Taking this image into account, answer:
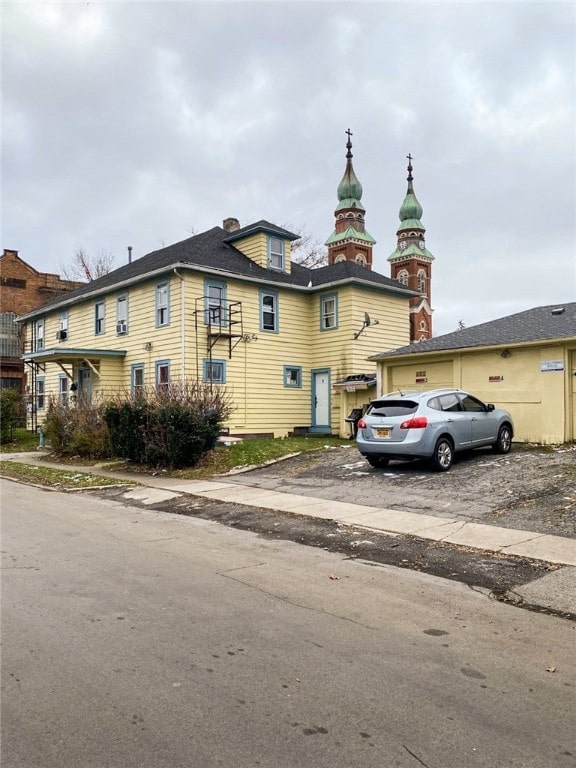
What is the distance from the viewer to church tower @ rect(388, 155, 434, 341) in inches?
2549

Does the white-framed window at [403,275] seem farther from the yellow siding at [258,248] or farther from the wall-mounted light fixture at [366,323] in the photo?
the wall-mounted light fixture at [366,323]

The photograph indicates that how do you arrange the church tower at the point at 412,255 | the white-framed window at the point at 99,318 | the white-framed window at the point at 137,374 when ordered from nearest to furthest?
the white-framed window at the point at 137,374, the white-framed window at the point at 99,318, the church tower at the point at 412,255

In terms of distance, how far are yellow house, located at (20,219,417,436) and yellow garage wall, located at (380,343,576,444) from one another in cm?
510

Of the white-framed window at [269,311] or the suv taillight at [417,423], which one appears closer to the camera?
the suv taillight at [417,423]

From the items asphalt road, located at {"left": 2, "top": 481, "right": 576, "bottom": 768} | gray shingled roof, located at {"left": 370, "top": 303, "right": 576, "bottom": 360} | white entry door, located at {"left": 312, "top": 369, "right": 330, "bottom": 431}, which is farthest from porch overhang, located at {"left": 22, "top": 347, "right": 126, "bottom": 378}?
asphalt road, located at {"left": 2, "top": 481, "right": 576, "bottom": 768}

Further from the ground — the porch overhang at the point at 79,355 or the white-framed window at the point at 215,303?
the white-framed window at the point at 215,303

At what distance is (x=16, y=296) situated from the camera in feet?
148

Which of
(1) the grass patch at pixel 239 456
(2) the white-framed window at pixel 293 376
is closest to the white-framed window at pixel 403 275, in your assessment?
(2) the white-framed window at pixel 293 376

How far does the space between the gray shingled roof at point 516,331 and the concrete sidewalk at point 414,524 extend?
8161 millimetres

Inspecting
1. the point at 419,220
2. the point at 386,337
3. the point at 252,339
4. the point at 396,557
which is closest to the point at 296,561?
the point at 396,557

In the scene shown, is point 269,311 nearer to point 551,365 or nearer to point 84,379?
point 84,379

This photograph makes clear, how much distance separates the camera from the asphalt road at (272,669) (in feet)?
10.1

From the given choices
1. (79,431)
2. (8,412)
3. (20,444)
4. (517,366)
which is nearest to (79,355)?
(8,412)

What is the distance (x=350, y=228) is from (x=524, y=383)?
1734 inches
